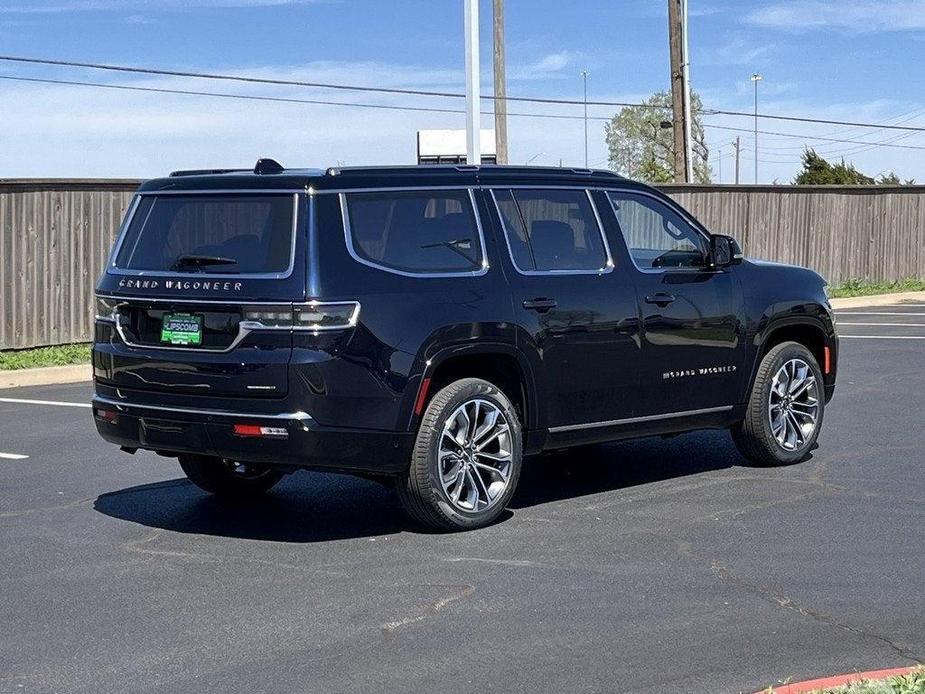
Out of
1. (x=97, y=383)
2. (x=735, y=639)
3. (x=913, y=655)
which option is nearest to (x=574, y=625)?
(x=735, y=639)

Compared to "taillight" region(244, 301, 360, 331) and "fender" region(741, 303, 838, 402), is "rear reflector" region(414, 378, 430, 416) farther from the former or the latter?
"fender" region(741, 303, 838, 402)

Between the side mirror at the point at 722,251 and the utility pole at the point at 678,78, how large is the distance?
75.7ft

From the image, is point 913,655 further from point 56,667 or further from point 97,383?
point 97,383

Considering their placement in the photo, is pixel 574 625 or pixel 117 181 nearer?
pixel 574 625

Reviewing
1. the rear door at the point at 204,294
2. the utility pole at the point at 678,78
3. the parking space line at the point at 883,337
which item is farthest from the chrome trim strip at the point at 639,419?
the utility pole at the point at 678,78

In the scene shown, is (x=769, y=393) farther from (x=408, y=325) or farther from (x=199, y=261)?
(x=199, y=261)

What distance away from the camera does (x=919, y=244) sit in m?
32.2

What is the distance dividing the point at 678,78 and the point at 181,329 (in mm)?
26132

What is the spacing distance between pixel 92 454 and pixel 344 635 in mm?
5189

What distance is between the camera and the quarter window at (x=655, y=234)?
8938mm

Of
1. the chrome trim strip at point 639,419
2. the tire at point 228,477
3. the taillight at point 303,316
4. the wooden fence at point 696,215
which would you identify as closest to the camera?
the taillight at point 303,316

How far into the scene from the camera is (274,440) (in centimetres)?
728

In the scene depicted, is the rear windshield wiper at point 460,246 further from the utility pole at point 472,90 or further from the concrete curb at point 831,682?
the utility pole at point 472,90

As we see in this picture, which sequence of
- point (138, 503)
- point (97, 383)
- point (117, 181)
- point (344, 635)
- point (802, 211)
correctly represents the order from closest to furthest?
point (344, 635) → point (97, 383) → point (138, 503) → point (117, 181) → point (802, 211)
